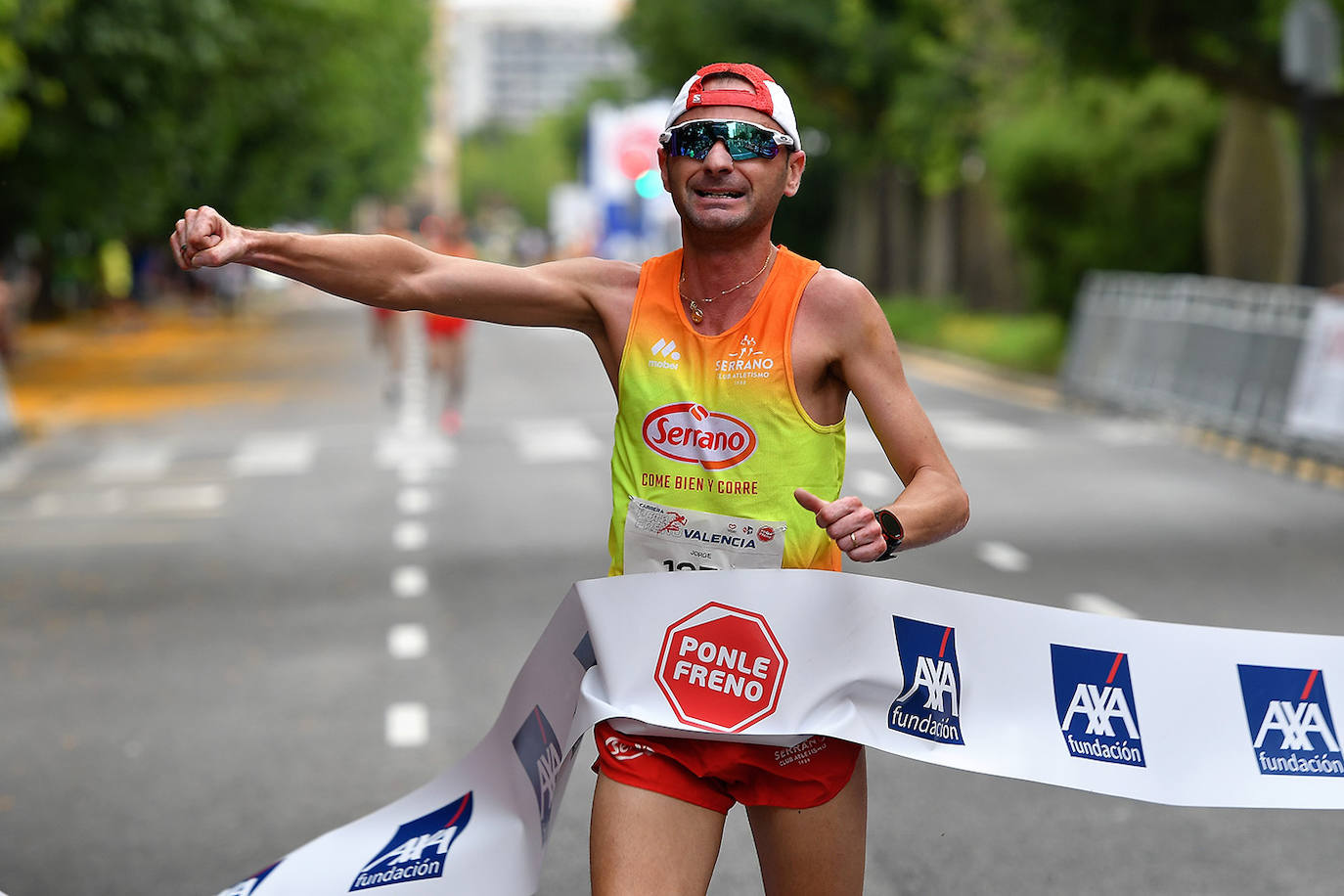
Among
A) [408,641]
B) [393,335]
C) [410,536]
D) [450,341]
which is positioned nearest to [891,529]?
[408,641]

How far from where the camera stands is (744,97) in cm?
353

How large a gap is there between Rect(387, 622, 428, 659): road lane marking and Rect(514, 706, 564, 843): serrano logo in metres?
5.09

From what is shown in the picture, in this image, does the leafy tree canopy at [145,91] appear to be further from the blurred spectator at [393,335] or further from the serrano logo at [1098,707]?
the serrano logo at [1098,707]

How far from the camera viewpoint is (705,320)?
3588 millimetres

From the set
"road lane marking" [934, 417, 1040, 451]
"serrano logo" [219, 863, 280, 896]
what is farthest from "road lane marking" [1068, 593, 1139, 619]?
"road lane marking" [934, 417, 1040, 451]

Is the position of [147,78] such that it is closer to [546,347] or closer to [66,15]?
[66,15]

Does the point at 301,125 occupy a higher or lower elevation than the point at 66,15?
lower

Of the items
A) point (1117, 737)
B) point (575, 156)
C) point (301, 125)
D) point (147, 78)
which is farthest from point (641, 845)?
point (575, 156)

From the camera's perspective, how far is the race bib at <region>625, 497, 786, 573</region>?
3.54m

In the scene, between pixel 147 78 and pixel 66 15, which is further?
pixel 147 78

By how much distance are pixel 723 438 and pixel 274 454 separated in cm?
1528

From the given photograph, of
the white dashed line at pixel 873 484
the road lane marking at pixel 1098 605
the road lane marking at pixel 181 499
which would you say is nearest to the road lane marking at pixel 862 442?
the white dashed line at pixel 873 484

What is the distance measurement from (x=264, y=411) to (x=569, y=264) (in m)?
19.9

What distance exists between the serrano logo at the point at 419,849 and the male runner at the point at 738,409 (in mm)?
450
